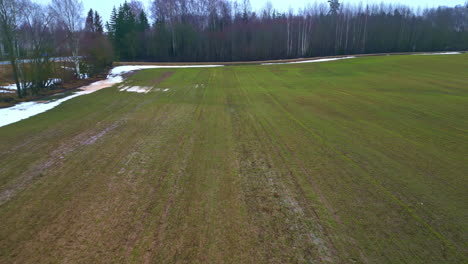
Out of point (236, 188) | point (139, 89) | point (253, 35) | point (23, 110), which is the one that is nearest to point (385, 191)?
point (236, 188)

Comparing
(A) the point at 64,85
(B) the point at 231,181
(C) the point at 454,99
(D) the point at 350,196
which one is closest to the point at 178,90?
(A) the point at 64,85

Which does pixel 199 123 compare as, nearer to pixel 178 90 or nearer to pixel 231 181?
pixel 231 181

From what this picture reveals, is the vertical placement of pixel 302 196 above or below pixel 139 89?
below

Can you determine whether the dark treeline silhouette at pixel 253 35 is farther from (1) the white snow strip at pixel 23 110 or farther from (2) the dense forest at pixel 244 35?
(1) the white snow strip at pixel 23 110

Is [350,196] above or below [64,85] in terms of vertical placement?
below

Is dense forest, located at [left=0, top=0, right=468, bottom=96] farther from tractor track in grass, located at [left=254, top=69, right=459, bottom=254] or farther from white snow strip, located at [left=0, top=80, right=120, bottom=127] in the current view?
tractor track in grass, located at [left=254, top=69, right=459, bottom=254]

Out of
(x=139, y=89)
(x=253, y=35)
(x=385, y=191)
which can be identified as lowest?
(x=385, y=191)

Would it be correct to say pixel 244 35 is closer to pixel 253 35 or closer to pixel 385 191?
pixel 253 35
